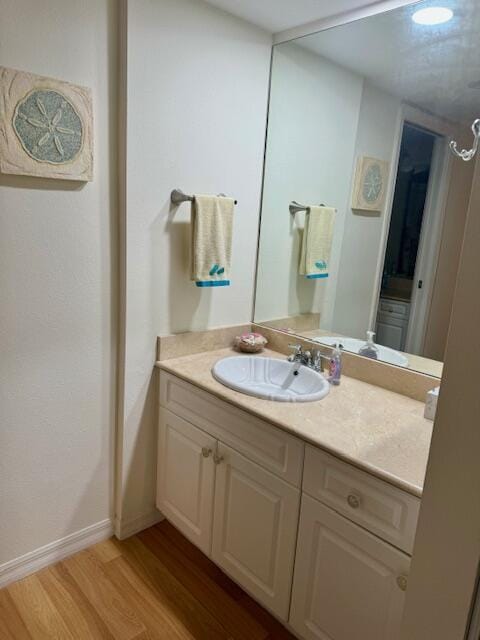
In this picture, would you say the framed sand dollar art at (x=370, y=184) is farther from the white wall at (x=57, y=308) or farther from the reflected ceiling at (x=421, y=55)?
the white wall at (x=57, y=308)

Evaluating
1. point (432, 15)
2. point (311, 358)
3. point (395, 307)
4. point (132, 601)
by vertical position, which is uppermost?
point (432, 15)

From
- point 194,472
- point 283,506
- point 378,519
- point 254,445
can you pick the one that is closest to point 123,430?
point 194,472

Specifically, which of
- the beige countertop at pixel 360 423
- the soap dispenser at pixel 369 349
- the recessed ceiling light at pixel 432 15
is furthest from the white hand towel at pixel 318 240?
the recessed ceiling light at pixel 432 15

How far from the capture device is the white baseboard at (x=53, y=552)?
1.73m

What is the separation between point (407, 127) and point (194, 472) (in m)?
1.57

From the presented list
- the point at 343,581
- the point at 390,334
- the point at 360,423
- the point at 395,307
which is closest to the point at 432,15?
the point at 395,307

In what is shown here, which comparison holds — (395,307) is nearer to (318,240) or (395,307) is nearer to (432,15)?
(318,240)

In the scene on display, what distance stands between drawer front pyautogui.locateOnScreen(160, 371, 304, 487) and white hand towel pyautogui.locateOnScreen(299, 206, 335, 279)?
0.83 metres

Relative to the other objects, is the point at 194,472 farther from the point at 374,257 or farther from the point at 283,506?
the point at 374,257

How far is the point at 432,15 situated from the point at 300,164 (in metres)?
0.76

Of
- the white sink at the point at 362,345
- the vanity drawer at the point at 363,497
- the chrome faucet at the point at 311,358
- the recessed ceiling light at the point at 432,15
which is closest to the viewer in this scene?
the vanity drawer at the point at 363,497

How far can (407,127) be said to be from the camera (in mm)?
1677

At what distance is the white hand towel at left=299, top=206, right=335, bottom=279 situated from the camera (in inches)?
80.9

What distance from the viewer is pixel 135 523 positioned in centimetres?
203
